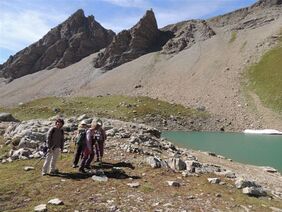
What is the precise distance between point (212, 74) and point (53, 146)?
13134 cm

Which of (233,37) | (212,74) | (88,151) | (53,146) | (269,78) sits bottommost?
(88,151)

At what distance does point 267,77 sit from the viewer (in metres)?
138

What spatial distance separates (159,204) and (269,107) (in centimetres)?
Answer: 10424

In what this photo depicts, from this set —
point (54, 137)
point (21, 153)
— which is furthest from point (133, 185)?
point (21, 153)

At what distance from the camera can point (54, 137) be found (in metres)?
23.9

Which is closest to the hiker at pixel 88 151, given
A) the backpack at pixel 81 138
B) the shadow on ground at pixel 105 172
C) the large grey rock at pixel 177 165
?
the backpack at pixel 81 138

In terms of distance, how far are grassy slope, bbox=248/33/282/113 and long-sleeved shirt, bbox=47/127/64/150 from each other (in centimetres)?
9944

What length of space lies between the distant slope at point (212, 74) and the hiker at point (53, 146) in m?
85.9

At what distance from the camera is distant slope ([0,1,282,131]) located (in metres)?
122

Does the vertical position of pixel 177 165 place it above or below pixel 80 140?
below

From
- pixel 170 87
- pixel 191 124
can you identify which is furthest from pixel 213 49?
pixel 191 124

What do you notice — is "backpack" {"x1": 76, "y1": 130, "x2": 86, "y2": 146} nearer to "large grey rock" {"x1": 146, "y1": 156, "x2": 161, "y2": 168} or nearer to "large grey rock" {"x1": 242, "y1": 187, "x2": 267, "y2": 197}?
"large grey rock" {"x1": 146, "y1": 156, "x2": 161, "y2": 168}

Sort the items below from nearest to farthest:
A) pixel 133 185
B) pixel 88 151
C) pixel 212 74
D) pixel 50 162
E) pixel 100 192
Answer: pixel 100 192
pixel 133 185
pixel 50 162
pixel 88 151
pixel 212 74

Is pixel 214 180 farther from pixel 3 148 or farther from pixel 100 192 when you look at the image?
pixel 3 148
